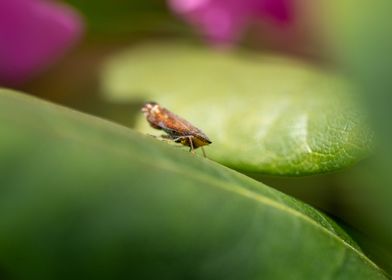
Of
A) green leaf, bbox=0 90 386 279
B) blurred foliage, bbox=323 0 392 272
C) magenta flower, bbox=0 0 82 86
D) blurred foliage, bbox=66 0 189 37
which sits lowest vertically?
green leaf, bbox=0 90 386 279

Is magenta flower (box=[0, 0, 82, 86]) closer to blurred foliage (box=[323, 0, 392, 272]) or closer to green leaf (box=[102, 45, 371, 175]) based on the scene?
green leaf (box=[102, 45, 371, 175])

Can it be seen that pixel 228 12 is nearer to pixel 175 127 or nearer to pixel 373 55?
pixel 175 127

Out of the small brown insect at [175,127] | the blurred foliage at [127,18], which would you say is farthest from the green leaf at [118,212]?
the blurred foliage at [127,18]

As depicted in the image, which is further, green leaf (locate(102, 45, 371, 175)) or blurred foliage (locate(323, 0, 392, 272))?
green leaf (locate(102, 45, 371, 175))

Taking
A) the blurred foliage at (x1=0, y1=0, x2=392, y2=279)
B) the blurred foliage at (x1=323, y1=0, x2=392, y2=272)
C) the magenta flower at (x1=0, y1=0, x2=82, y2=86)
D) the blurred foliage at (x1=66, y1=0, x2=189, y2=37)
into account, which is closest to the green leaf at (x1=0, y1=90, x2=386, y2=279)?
the blurred foliage at (x1=0, y1=0, x2=392, y2=279)

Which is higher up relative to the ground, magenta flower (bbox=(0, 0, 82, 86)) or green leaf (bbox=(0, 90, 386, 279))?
magenta flower (bbox=(0, 0, 82, 86))

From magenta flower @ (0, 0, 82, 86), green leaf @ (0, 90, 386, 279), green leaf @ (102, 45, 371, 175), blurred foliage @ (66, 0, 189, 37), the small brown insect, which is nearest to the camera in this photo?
green leaf @ (0, 90, 386, 279)

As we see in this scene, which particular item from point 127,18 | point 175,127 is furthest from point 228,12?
point 175,127
